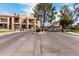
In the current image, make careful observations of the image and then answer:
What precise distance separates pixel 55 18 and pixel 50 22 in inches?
13.8

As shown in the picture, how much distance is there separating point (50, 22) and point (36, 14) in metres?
0.90

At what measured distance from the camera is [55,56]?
796 centimetres

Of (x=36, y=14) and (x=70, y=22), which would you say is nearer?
(x=36, y=14)

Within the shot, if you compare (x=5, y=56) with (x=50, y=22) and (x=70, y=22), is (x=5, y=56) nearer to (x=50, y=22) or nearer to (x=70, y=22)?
(x=50, y=22)

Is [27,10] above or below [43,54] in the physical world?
above

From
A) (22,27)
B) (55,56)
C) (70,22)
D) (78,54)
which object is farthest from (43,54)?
(22,27)

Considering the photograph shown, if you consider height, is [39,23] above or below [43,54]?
above

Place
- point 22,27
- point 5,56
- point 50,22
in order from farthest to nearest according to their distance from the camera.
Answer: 1. point 22,27
2. point 50,22
3. point 5,56

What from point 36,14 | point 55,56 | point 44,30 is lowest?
point 55,56

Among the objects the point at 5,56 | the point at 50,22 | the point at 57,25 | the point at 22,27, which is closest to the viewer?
the point at 5,56

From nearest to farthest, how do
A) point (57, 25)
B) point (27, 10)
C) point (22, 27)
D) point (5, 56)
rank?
point (5, 56) < point (27, 10) < point (57, 25) < point (22, 27)

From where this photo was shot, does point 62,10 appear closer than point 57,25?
Yes

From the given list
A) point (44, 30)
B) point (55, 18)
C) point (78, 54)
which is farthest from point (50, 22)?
point (78, 54)

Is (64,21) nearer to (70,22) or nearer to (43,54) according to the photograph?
(70,22)
